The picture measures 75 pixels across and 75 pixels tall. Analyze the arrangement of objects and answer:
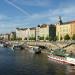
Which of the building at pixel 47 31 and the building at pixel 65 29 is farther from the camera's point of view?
the building at pixel 47 31

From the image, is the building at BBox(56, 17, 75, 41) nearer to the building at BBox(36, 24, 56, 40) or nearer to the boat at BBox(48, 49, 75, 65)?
the building at BBox(36, 24, 56, 40)

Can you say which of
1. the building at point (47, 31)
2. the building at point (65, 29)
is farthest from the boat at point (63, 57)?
the building at point (47, 31)

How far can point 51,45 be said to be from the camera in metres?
114

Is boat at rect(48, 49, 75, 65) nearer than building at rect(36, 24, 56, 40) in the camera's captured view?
Yes

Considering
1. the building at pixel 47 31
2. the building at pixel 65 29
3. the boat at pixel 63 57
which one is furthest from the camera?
the building at pixel 47 31

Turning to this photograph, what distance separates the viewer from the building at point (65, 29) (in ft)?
452

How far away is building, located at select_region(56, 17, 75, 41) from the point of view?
452 ft

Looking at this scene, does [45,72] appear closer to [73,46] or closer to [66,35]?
[73,46]

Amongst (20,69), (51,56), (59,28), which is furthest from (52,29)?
(20,69)

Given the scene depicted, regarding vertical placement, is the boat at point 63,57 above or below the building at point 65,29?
below

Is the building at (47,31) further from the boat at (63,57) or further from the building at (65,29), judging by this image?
the boat at (63,57)

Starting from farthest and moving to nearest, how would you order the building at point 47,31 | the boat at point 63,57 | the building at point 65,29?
the building at point 47,31, the building at point 65,29, the boat at point 63,57

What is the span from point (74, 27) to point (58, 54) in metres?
63.7

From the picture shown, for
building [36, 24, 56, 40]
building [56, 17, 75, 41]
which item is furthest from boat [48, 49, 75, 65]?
building [36, 24, 56, 40]
